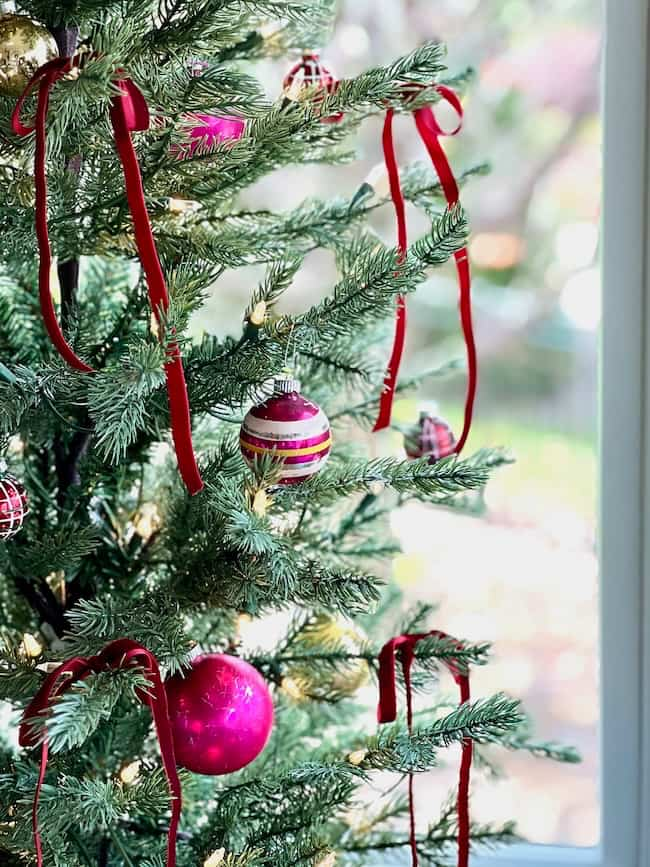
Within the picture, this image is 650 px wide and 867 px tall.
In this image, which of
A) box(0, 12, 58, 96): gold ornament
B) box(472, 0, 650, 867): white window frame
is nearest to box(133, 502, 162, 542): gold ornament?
box(0, 12, 58, 96): gold ornament

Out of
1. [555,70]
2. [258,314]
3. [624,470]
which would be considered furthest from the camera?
[555,70]

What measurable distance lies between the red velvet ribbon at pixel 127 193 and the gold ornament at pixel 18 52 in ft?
0.21

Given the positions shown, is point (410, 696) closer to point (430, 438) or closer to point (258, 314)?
point (430, 438)

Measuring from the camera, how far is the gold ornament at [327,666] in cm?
90

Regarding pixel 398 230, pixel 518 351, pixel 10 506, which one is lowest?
pixel 10 506

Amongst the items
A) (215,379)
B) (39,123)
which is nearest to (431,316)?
(215,379)

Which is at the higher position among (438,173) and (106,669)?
(438,173)

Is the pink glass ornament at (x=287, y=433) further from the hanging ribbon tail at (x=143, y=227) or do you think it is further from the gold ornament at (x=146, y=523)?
the gold ornament at (x=146, y=523)

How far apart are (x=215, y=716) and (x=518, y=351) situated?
0.79m

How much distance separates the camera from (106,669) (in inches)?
25.7

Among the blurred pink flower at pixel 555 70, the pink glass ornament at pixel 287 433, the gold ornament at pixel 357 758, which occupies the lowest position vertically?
the gold ornament at pixel 357 758

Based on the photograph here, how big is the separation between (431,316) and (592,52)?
40 cm

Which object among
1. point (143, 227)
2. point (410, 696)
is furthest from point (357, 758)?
point (143, 227)

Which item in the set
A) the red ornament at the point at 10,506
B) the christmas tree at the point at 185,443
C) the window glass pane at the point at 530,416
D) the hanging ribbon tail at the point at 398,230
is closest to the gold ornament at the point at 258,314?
Result: the christmas tree at the point at 185,443
